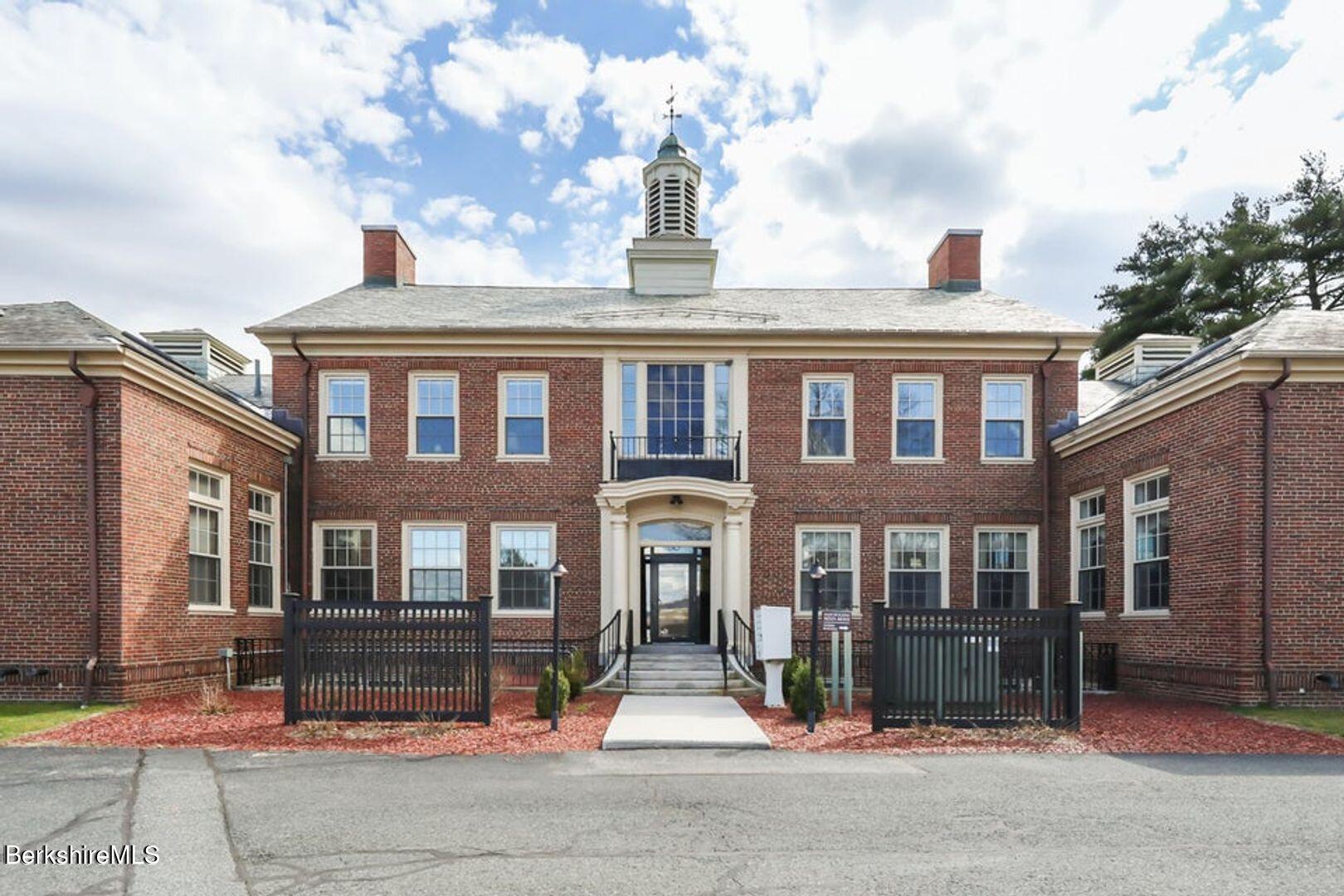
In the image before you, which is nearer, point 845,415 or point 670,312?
point 845,415

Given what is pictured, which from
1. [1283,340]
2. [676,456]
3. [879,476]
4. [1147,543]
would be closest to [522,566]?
[676,456]

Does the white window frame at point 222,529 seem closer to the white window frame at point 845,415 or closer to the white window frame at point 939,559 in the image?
the white window frame at point 845,415

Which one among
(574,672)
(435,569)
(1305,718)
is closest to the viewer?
(1305,718)

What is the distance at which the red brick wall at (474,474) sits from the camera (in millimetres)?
18797

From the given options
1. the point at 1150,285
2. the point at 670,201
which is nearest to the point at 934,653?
the point at 670,201

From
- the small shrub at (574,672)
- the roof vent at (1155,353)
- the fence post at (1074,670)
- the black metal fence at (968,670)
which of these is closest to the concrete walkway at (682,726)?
the small shrub at (574,672)

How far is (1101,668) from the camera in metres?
16.2

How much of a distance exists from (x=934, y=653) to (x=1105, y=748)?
2.16 meters

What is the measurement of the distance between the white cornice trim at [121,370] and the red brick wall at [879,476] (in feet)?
33.2

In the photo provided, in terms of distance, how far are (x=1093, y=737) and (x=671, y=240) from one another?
1421cm

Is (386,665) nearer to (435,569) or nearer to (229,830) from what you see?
(229,830)

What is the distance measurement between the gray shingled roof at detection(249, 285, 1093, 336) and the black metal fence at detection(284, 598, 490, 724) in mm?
8254

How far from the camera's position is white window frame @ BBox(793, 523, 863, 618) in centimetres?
1884

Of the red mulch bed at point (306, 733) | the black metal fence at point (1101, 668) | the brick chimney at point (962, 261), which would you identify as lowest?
the black metal fence at point (1101, 668)
